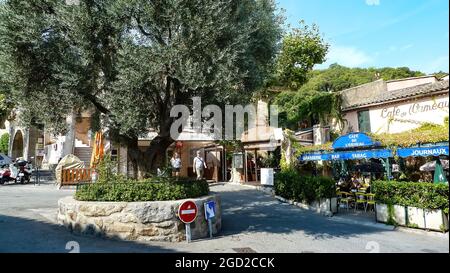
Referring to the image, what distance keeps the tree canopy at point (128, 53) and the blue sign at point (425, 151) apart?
243 inches

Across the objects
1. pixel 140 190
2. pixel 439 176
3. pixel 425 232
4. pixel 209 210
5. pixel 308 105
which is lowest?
pixel 425 232

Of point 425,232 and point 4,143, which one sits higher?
point 4,143

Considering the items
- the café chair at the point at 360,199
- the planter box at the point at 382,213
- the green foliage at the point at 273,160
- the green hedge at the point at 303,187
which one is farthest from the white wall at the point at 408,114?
the planter box at the point at 382,213

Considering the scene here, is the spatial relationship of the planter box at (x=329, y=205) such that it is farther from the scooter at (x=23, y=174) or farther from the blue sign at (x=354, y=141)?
the scooter at (x=23, y=174)

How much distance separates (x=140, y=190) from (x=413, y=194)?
792 cm

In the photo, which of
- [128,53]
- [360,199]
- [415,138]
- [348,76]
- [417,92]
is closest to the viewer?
[128,53]

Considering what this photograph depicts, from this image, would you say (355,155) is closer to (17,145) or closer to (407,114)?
(407,114)

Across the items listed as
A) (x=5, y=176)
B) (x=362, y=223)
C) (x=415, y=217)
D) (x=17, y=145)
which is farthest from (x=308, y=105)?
(x=17, y=145)

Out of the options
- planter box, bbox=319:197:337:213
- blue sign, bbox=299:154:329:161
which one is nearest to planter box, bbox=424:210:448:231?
planter box, bbox=319:197:337:213

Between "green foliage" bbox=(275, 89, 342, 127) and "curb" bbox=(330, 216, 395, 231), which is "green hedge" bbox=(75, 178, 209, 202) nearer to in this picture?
"curb" bbox=(330, 216, 395, 231)

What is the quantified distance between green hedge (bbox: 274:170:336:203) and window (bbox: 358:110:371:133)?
26.8 feet

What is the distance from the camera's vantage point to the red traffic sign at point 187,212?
8477 mm

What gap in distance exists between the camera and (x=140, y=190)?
8.99 metres
